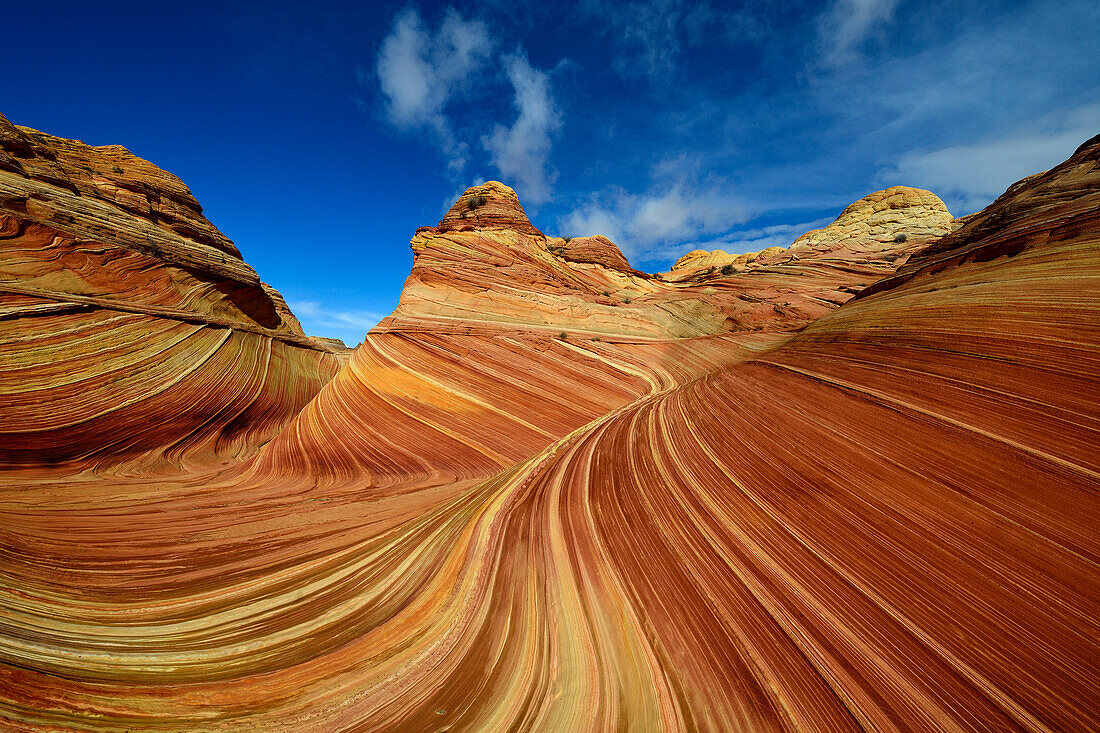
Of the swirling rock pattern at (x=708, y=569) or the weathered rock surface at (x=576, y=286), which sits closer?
the swirling rock pattern at (x=708, y=569)

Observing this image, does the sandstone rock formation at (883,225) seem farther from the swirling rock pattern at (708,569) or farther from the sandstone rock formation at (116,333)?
the sandstone rock formation at (116,333)

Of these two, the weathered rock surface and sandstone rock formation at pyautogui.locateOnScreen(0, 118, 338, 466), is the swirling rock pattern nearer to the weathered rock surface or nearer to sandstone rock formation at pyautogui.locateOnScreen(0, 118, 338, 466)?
sandstone rock formation at pyautogui.locateOnScreen(0, 118, 338, 466)

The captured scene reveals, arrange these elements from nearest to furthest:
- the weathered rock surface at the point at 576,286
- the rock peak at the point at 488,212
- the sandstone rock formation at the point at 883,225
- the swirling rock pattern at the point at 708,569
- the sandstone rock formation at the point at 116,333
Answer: the swirling rock pattern at the point at 708,569 < the sandstone rock formation at the point at 116,333 < the weathered rock surface at the point at 576,286 < the rock peak at the point at 488,212 < the sandstone rock formation at the point at 883,225

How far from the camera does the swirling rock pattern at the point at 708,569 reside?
1835 millimetres

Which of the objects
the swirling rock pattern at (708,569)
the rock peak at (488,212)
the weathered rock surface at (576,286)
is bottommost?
the swirling rock pattern at (708,569)

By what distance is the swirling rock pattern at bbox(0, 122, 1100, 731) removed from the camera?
6.02ft

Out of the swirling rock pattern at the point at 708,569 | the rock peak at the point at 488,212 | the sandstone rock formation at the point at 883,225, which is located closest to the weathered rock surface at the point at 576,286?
the rock peak at the point at 488,212

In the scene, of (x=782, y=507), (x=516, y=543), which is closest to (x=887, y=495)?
(x=782, y=507)

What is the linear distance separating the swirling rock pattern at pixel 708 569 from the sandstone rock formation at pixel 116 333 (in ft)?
8.38

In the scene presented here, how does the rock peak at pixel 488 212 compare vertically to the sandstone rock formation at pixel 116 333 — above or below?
above

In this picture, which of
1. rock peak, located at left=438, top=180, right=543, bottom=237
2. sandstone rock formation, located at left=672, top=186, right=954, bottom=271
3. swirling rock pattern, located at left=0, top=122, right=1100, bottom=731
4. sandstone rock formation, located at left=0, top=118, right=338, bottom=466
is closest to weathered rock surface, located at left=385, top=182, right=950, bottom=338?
rock peak, located at left=438, top=180, right=543, bottom=237

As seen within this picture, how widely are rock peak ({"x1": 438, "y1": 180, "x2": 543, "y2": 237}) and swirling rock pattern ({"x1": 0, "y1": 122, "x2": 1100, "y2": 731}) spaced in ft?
32.3

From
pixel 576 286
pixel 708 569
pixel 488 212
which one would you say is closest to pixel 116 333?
pixel 488 212

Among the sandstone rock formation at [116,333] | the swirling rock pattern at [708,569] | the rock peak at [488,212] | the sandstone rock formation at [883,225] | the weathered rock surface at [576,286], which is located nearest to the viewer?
the swirling rock pattern at [708,569]
